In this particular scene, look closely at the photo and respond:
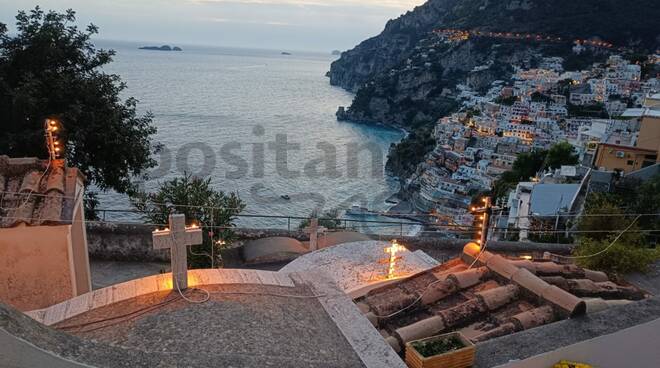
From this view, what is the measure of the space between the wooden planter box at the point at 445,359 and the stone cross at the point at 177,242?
1.81 m

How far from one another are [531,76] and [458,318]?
324 ft

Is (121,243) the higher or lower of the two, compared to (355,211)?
higher

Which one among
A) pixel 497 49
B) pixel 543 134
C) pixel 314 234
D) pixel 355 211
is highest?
pixel 497 49

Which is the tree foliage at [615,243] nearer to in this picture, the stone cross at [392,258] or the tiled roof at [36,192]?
the stone cross at [392,258]

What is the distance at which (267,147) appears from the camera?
69.4m

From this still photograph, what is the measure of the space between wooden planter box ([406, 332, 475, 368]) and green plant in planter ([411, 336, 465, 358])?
Result: 4cm

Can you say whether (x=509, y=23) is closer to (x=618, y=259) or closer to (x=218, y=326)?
(x=618, y=259)

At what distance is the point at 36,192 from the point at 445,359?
4.69 metres

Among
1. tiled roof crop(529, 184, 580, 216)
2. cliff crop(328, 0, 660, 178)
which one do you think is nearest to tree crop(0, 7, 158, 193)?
tiled roof crop(529, 184, 580, 216)

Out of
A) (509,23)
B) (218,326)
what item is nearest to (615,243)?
→ (218,326)

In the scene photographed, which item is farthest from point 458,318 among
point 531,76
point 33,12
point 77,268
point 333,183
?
point 531,76

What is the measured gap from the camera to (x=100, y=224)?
9.14 metres

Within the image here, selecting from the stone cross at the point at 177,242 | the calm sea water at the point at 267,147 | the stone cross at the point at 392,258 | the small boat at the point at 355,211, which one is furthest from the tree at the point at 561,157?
the stone cross at the point at 177,242

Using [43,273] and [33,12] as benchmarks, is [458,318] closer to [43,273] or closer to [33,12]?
[43,273]
